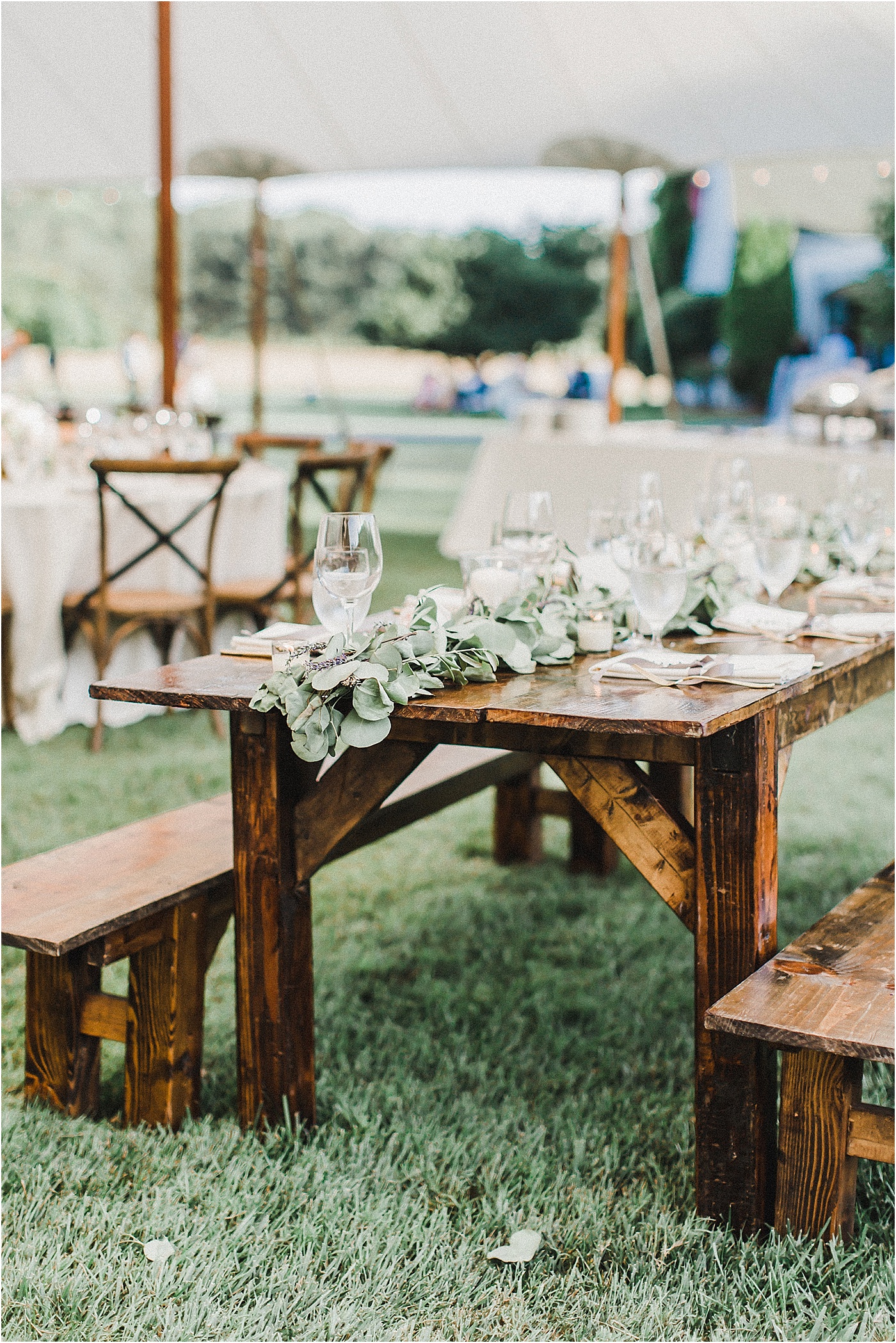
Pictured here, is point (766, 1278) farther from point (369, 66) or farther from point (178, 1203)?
point (369, 66)

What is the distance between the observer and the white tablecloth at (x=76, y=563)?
410cm

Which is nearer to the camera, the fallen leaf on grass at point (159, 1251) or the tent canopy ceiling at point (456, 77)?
the fallen leaf on grass at point (159, 1251)

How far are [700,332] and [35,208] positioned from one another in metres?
12.2

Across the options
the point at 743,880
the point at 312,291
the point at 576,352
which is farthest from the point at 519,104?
the point at 312,291

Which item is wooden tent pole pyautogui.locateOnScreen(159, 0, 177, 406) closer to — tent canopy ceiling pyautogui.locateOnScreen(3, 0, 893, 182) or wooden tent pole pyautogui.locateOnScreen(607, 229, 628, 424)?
tent canopy ceiling pyautogui.locateOnScreen(3, 0, 893, 182)

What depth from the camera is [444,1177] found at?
186 cm

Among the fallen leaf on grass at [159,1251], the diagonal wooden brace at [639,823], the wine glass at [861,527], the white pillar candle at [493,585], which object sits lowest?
the fallen leaf on grass at [159,1251]

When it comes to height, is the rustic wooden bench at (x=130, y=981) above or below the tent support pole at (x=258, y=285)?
below

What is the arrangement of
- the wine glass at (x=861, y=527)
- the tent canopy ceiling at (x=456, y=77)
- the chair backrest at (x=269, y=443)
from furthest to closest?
1. the tent canopy ceiling at (x=456, y=77)
2. the chair backrest at (x=269, y=443)
3. the wine glass at (x=861, y=527)

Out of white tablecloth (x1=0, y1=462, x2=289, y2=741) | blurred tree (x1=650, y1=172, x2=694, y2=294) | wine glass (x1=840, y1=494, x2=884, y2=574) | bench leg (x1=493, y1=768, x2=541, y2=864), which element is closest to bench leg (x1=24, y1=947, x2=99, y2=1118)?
bench leg (x1=493, y1=768, x2=541, y2=864)

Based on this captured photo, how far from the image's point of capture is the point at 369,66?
7.84 m

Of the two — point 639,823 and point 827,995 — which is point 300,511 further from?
point 827,995

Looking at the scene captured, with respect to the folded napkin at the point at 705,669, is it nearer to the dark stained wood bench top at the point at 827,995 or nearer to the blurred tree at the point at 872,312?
the dark stained wood bench top at the point at 827,995

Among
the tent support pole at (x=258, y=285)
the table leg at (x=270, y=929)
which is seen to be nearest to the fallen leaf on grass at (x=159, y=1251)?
the table leg at (x=270, y=929)
